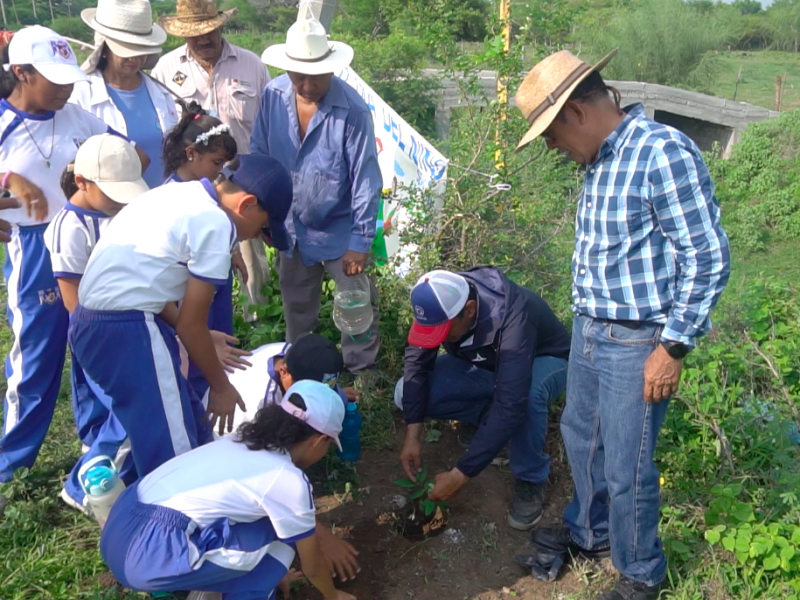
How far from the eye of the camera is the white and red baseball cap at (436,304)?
297cm

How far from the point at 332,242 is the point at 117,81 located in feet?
4.46

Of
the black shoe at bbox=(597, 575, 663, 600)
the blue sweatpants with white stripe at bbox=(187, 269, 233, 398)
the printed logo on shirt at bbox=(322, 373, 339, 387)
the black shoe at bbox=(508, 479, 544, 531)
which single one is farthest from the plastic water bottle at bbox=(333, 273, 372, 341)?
the black shoe at bbox=(597, 575, 663, 600)

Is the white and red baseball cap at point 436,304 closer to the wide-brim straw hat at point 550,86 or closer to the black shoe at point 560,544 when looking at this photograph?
the wide-brim straw hat at point 550,86

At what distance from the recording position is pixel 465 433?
381 cm

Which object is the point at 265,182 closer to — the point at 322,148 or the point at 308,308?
the point at 322,148

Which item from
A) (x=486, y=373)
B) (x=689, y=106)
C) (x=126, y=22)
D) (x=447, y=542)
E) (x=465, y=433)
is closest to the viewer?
(x=447, y=542)

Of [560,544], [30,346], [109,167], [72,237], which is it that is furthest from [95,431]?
[560,544]

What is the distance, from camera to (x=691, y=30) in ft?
56.9

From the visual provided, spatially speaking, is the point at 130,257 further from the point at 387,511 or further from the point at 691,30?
the point at 691,30

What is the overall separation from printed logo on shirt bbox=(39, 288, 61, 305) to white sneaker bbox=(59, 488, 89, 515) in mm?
810

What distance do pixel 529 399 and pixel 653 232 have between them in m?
1.16

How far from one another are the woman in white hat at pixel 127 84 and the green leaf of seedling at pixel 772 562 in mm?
3172

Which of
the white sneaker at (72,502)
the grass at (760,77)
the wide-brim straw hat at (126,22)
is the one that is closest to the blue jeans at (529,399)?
the white sneaker at (72,502)

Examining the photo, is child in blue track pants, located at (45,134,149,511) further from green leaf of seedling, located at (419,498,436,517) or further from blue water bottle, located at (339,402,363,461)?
green leaf of seedling, located at (419,498,436,517)
